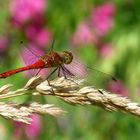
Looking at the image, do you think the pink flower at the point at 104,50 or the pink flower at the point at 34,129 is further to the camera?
the pink flower at the point at 104,50

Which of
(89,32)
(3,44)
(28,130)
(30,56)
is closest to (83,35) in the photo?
(89,32)

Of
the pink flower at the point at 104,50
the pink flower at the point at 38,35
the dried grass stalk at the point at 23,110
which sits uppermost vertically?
the dried grass stalk at the point at 23,110

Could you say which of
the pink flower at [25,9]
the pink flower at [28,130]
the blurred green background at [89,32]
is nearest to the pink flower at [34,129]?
the pink flower at [28,130]

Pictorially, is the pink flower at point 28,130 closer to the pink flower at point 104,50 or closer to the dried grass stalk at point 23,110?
the pink flower at point 104,50

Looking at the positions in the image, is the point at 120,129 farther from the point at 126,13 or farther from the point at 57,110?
the point at 57,110

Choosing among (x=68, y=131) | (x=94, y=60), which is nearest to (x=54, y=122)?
(x=68, y=131)
